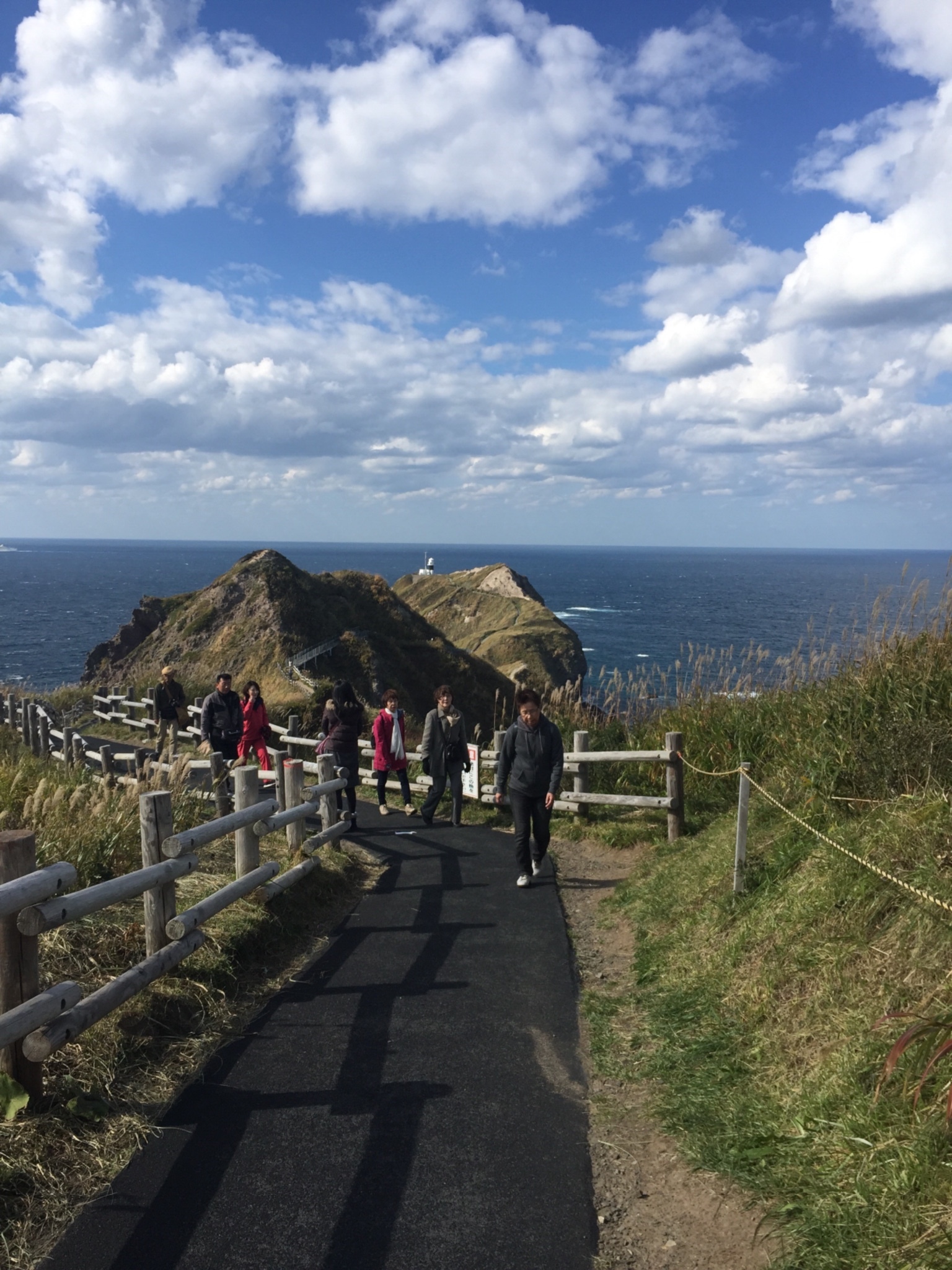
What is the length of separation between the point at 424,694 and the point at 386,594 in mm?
5792

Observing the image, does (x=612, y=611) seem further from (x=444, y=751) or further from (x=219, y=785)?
(x=219, y=785)

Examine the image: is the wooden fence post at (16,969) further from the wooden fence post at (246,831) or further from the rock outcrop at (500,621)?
the rock outcrop at (500,621)

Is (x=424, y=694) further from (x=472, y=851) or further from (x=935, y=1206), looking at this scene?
(x=935, y=1206)

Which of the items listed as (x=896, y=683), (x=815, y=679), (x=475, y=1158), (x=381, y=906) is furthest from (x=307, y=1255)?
(x=815, y=679)

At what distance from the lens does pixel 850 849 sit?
6102 mm

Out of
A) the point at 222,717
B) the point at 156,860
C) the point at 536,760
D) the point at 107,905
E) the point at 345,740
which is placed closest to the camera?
the point at 107,905

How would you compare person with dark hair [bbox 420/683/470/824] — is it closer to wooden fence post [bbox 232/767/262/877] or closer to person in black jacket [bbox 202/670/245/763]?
person in black jacket [bbox 202/670/245/763]

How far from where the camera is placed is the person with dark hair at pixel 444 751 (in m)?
12.1

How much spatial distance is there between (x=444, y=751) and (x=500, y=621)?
32.1 meters

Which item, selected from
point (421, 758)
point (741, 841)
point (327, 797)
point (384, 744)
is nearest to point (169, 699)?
point (384, 744)

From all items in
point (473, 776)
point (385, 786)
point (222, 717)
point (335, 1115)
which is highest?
point (222, 717)

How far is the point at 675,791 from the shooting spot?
1094 centimetres

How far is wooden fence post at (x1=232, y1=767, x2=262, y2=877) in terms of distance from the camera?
25.7 ft

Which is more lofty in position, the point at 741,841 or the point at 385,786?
the point at 741,841
